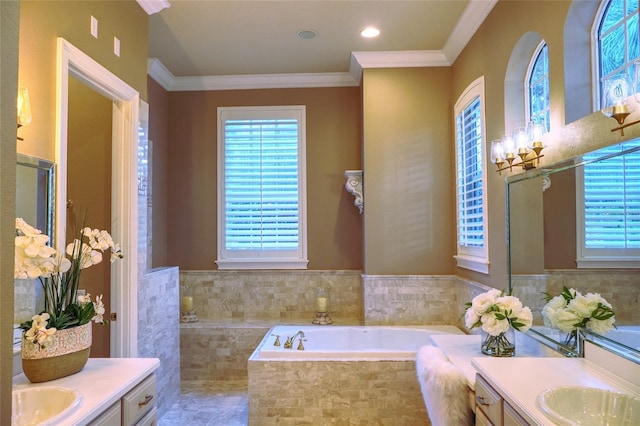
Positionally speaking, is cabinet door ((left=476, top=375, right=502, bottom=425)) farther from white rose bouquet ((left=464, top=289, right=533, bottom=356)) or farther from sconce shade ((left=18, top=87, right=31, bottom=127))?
sconce shade ((left=18, top=87, right=31, bottom=127))

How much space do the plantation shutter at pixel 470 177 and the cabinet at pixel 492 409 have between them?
1655 mm

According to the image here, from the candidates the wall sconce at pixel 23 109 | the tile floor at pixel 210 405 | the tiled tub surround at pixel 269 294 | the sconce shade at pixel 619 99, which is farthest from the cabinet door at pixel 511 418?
→ the tiled tub surround at pixel 269 294

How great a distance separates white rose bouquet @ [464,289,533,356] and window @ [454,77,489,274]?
0.84 metres

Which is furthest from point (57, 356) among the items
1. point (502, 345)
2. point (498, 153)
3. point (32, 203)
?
point (498, 153)

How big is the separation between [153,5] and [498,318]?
3.03m

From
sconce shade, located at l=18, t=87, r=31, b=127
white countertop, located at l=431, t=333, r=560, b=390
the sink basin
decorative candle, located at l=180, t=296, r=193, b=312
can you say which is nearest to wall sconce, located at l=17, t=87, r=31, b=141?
sconce shade, located at l=18, t=87, r=31, b=127

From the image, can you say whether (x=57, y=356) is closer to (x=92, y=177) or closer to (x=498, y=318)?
(x=92, y=177)

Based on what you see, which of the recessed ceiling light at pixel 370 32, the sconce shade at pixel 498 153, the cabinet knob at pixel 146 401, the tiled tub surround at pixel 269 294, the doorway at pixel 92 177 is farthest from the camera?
the tiled tub surround at pixel 269 294

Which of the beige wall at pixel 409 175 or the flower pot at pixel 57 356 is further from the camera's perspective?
the beige wall at pixel 409 175

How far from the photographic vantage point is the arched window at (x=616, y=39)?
5.94 ft

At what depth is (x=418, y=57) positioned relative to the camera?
399 cm

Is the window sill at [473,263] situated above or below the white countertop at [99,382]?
above

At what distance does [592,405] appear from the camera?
147 cm

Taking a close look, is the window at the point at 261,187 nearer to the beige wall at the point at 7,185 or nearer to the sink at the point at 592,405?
the sink at the point at 592,405
